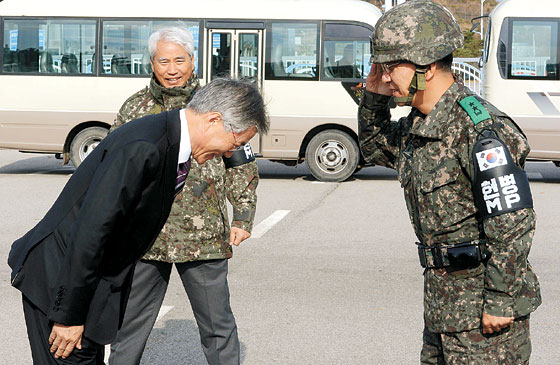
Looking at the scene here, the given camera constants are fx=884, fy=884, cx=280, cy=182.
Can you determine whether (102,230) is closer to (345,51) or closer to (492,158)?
(492,158)

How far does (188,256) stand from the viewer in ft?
13.4

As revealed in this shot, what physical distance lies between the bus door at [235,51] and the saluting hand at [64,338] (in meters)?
11.0

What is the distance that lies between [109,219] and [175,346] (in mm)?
2659

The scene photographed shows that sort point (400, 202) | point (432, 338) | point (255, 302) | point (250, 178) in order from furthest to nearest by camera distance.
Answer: point (400, 202) → point (255, 302) → point (250, 178) → point (432, 338)

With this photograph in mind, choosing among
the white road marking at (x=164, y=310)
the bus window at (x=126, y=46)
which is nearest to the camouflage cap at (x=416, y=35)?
the white road marking at (x=164, y=310)

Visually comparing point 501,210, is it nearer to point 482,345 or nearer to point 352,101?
point 482,345

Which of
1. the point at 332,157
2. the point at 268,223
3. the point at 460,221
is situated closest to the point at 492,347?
the point at 460,221

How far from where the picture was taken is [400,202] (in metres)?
11.4

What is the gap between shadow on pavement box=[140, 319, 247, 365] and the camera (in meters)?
5.14

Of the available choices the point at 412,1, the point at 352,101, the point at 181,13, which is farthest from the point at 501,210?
the point at 181,13

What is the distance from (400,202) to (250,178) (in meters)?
7.22

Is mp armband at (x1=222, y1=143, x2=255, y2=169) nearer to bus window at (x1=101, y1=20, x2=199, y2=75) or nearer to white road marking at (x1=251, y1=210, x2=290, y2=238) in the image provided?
white road marking at (x1=251, y1=210, x2=290, y2=238)

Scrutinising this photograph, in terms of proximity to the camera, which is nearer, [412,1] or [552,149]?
[412,1]

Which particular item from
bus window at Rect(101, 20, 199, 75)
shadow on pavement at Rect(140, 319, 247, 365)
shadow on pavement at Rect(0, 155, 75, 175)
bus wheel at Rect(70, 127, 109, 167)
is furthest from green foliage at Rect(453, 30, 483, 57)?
shadow on pavement at Rect(140, 319, 247, 365)
